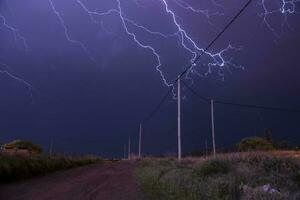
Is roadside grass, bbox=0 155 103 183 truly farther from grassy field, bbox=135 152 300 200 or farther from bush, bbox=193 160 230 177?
bush, bbox=193 160 230 177

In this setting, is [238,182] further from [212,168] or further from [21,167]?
[21,167]

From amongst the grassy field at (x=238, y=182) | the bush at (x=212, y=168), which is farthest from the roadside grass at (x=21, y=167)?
the bush at (x=212, y=168)

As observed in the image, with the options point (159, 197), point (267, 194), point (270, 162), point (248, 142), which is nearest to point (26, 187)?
point (159, 197)

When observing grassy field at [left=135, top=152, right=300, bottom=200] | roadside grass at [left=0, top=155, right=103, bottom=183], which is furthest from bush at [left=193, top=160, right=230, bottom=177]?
roadside grass at [left=0, top=155, right=103, bottom=183]

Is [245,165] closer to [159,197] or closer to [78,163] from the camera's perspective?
[159,197]

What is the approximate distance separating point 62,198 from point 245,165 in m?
5.35

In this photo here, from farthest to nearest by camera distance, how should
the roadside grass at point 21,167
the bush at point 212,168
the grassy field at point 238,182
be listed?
the roadside grass at point 21,167 < the bush at point 212,168 < the grassy field at point 238,182

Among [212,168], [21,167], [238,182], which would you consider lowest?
[238,182]

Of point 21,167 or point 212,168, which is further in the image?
point 21,167

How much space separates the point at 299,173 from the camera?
1296 centimetres

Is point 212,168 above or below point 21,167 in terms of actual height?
below

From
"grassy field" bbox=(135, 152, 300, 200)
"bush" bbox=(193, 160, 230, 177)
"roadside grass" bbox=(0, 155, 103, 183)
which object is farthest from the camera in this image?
"roadside grass" bbox=(0, 155, 103, 183)

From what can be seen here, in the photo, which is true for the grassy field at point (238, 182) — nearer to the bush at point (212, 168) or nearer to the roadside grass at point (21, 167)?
the bush at point (212, 168)


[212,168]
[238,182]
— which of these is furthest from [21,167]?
[238,182]
